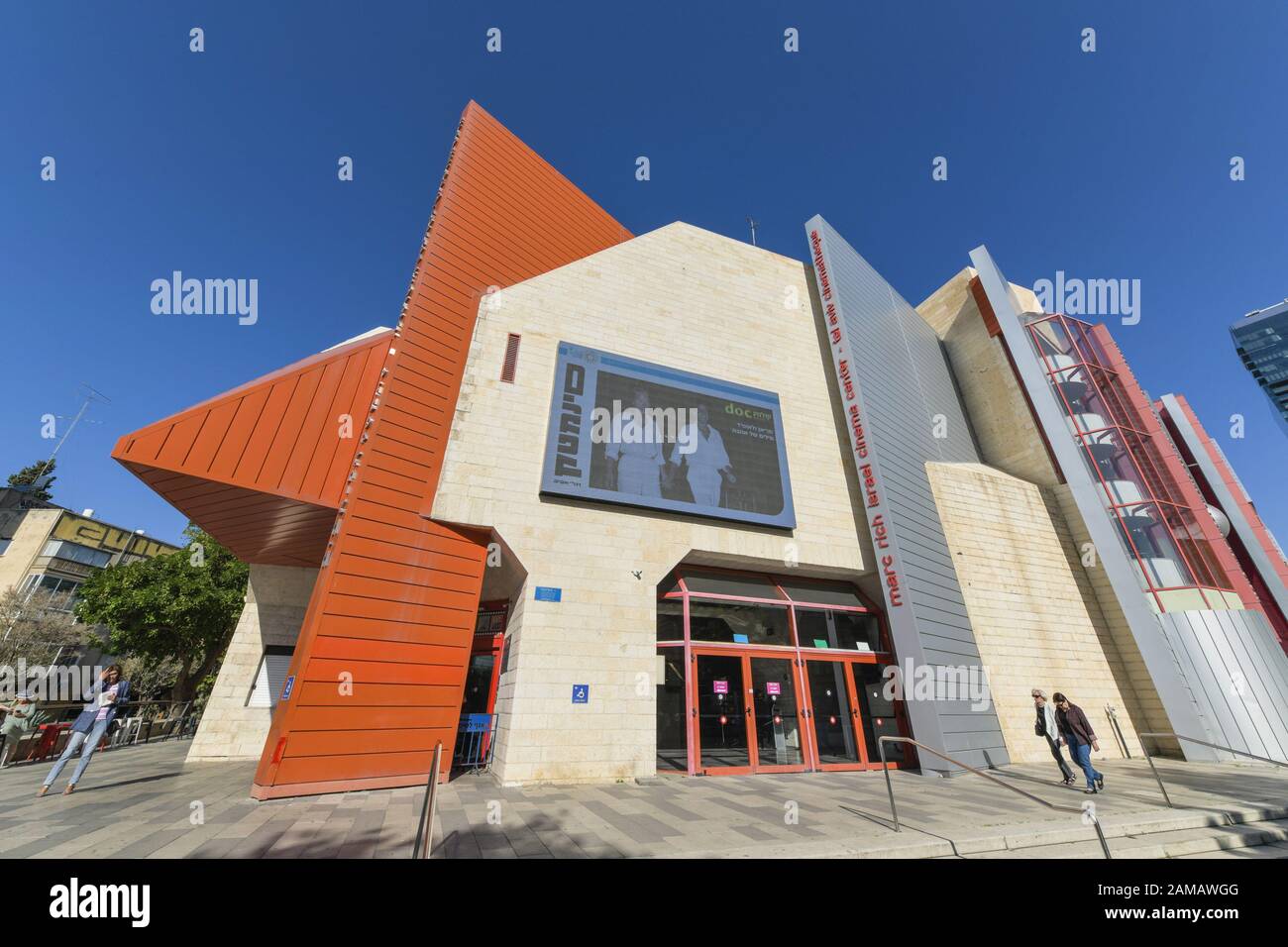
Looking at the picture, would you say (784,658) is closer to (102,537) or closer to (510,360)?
(510,360)

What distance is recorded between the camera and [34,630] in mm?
28219

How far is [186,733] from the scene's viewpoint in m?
20.1

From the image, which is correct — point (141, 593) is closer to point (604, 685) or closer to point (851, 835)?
point (604, 685)

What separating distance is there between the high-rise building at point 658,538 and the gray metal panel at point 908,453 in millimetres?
109

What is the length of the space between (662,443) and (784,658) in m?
6.02

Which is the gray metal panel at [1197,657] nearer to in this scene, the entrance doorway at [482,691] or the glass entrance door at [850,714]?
the glass entrance door at [850,714]

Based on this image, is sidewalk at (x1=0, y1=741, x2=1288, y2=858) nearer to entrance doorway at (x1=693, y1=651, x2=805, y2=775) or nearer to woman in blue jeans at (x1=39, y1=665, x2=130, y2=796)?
woman in blue jeans at (x1=39, y1=665, x2=130, y2=796)

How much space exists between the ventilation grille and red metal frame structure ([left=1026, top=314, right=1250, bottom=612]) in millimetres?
19346

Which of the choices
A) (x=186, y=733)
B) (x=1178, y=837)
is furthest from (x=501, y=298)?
(x=186, y=733)

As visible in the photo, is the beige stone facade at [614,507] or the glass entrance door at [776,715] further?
the glass entrance door at [776,715]

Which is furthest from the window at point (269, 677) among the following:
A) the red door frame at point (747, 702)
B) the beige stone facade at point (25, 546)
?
the beige stone facade at point (25, 546)

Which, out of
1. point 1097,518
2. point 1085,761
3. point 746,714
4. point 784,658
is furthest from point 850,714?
point 1097,518

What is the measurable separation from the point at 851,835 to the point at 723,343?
40.0 ft

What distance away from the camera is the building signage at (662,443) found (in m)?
11.3
